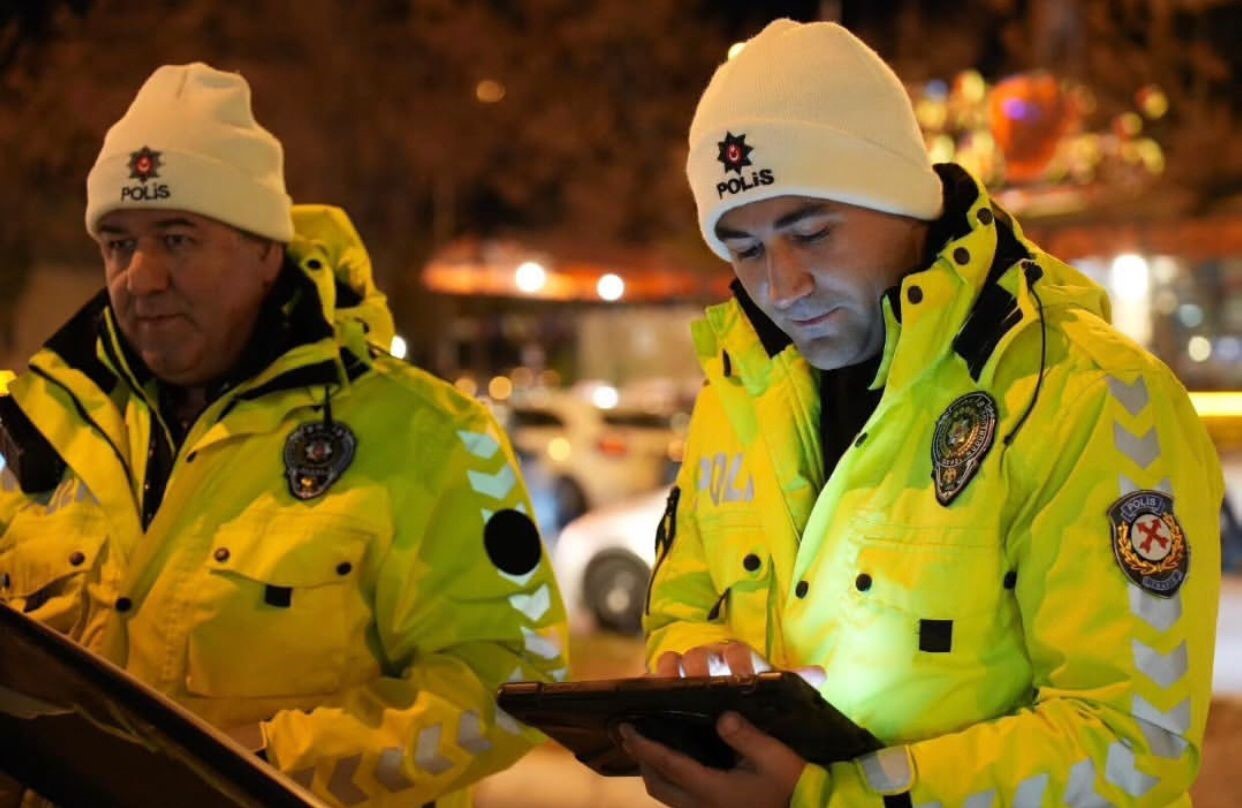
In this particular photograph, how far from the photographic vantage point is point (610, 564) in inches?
344

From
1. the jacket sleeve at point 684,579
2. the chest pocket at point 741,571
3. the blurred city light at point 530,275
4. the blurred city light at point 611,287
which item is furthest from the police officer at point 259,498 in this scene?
the blurred city light at point 611,287

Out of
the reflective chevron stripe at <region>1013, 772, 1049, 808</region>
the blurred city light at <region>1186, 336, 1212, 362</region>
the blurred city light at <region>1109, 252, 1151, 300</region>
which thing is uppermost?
the blurred city light at <region>1109, 252, 1151, 300</region>

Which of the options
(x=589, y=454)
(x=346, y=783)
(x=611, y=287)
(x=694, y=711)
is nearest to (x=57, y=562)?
(x=346, y=783)

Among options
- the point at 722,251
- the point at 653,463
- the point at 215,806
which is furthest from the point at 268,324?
the point at 653,463

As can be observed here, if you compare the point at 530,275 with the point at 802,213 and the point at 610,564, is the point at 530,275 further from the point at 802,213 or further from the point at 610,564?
the point at 802,213

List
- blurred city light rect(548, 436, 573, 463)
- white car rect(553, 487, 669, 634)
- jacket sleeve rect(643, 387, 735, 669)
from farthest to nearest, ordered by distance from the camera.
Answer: blurred city light rect(548, 436, 573, 463) < white car rect(553, 487, 669, 634) < jacket sleeve rect(643, 387, 735, 669)

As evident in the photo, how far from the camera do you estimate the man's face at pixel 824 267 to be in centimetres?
193

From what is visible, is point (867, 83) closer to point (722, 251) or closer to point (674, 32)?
point (722, 251)

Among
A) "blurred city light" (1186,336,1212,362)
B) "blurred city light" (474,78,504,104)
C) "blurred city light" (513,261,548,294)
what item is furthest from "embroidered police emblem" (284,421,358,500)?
"blurred city light" (513,261,548,294)

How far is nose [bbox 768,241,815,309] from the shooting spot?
6.31 ft

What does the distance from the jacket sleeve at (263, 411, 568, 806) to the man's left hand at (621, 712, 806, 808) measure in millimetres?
656

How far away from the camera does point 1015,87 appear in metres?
14.0

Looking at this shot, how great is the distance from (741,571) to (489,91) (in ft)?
56.8

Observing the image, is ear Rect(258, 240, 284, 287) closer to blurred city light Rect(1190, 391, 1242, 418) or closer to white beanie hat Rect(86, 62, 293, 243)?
white beanie hat Rect(86, 62, 293, 243)
